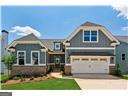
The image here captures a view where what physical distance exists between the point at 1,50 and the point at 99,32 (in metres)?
7.69

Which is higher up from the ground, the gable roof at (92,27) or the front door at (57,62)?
the gable roof at (92,27)

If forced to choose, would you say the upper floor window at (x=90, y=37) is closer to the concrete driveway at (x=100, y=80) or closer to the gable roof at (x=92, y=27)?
the gable roof at (x=92, y=27)

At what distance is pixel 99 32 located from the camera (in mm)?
31969

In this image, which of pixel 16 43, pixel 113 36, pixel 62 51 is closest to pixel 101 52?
pixel 113 36

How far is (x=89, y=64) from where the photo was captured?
31.2 meters

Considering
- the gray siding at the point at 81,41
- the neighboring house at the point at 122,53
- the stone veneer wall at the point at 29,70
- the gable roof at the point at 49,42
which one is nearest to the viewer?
the stone veneer wall at the point at 29,70

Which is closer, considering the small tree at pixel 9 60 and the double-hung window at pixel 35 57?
the small tree at pixel 9 60

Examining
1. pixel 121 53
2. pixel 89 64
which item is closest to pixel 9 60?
pixel 89 64

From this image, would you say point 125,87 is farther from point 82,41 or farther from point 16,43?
point 16,43

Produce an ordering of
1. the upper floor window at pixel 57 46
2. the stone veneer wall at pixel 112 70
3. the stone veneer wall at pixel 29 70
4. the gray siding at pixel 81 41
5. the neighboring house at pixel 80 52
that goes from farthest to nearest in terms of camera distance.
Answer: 1. the upper floor window at pixel 57 46
2. the gray siding at pixel 81 41
3. the stone veneer wall at pixel 29 70
4. the stone veneer wall at pixel 112 70
5. the neighboring house at pixel 80 52

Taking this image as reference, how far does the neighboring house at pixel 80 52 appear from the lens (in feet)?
103

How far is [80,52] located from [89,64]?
48.4 inches

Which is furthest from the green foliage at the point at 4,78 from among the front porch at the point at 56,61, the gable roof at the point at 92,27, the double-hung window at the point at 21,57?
the gable roof at the point at 92,27
